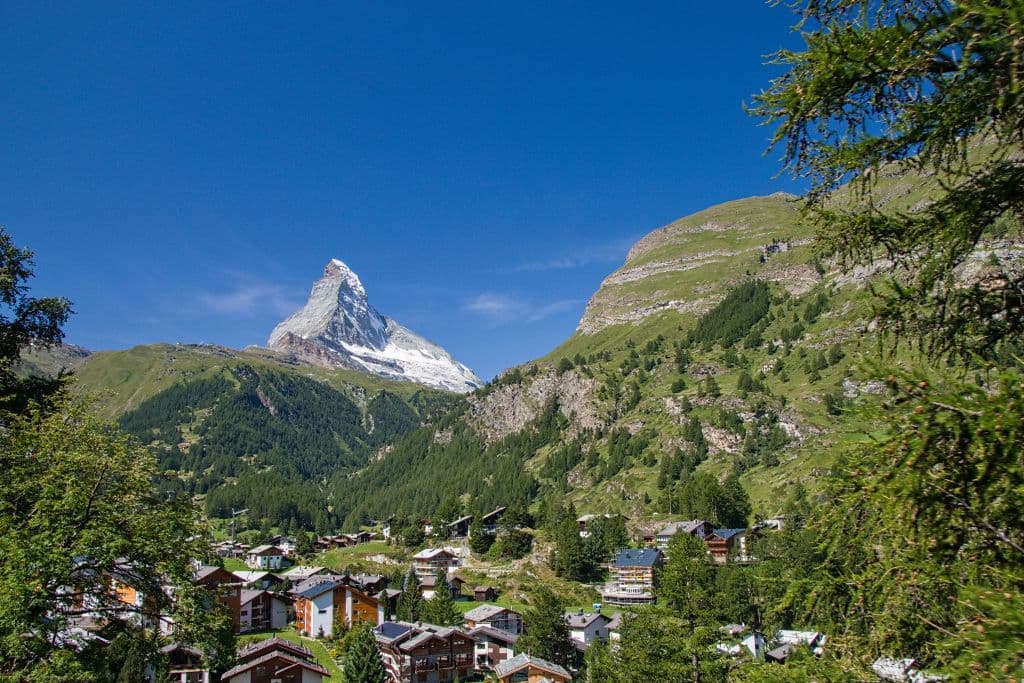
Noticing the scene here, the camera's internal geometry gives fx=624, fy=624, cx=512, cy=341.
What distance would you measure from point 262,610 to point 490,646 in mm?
36466

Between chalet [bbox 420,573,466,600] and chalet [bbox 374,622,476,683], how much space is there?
2648 cm

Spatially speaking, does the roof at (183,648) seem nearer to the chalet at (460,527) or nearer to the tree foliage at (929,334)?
the tree foliage at (929,334)

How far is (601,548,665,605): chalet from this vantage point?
87.8 m

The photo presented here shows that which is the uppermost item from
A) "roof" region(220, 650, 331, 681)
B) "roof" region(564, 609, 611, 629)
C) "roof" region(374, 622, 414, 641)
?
"roof" region(220, 650, 331, 681)

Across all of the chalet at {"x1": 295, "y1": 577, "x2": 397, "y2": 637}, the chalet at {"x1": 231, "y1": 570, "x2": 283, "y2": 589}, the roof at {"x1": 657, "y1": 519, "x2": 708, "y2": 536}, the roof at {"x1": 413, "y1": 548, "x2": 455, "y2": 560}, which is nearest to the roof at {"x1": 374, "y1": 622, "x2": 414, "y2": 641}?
the chalet at {"x1": 295, "y1": 577, "x2": 397, "y2": 637}

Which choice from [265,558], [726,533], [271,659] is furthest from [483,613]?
[265,558]

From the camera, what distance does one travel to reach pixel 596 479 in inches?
6363

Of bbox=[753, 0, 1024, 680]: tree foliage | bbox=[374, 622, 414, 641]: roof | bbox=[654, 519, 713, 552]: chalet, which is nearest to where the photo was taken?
bbox=[753, 0, 1024, 680]: tree foliage

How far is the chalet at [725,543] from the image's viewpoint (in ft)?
303

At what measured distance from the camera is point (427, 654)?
217 feet

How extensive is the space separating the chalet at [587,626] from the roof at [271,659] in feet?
89.2

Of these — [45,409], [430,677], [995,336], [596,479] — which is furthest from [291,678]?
[596,479]

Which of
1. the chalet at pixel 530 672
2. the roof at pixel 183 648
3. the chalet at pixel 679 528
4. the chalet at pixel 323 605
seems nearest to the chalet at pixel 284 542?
the chalet at pixel 323 605

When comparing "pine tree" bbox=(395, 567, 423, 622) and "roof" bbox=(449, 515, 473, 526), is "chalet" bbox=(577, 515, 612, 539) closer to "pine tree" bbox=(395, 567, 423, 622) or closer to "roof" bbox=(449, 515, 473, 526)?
"roof" bbox=(449, 515, 473, 526)
